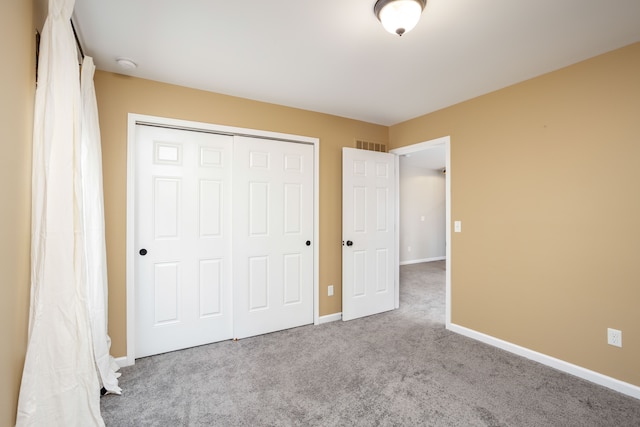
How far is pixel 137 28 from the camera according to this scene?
187cm

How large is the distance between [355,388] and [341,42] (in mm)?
2491

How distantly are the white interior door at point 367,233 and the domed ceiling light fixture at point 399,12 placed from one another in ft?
6.05

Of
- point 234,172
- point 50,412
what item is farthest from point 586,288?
point 50,412

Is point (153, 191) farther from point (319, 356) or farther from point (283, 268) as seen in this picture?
point (319, 356)

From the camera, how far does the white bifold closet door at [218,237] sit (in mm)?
2574

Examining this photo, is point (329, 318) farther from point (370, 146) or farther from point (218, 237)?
point (370, 146)

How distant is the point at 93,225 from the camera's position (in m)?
2.04

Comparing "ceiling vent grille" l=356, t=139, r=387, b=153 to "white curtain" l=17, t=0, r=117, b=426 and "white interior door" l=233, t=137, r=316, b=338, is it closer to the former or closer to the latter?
"white interior door" l=233, t=137, r=316, b=338

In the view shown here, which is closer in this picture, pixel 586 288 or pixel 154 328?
pixel 586 288

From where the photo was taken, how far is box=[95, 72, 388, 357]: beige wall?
2.40m

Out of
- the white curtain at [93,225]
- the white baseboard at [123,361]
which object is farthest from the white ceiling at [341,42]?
the white baseboard at [123,361]

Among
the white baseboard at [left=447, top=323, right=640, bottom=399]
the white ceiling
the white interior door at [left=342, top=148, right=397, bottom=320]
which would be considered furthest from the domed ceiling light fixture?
the white baseboard at [left=447, top=323, right=640, bottom=399]

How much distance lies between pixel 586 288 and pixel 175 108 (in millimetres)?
3795

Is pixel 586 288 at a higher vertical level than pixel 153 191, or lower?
lower
